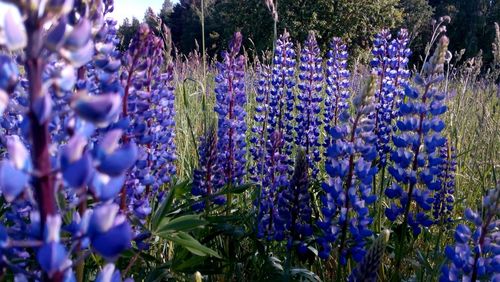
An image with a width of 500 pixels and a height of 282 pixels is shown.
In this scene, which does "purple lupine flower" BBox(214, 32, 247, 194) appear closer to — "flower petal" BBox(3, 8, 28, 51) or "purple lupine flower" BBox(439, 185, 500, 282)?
"purple lupine flower" BBox(439, 185, 500, 282)

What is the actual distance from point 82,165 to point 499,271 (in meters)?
1.33

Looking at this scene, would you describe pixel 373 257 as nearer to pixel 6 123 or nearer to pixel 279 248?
pixel 279 248

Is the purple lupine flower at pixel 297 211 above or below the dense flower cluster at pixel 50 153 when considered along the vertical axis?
below

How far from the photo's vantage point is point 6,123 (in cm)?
190

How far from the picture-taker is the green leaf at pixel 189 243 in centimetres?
147

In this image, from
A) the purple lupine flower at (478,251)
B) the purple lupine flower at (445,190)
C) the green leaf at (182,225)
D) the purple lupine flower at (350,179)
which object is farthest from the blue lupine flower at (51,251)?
the purple lupine flower at (445,190)

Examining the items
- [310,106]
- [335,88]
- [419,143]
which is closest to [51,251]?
[419,143]

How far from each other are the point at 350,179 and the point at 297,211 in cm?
21

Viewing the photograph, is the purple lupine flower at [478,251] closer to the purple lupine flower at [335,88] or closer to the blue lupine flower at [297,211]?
the blue lupine flower at [297,211]

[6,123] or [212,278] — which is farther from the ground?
[6,123]

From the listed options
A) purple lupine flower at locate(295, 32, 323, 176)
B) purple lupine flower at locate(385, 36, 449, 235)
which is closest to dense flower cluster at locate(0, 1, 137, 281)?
purple lupine flower at locate(385, 36, 449, 235)

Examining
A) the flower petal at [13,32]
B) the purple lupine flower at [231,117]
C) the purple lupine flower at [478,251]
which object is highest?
the flower petal at [13,32]

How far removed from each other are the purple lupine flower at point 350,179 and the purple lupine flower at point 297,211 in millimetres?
62

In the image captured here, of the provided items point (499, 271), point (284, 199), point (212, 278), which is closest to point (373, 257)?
point (499, 271)
